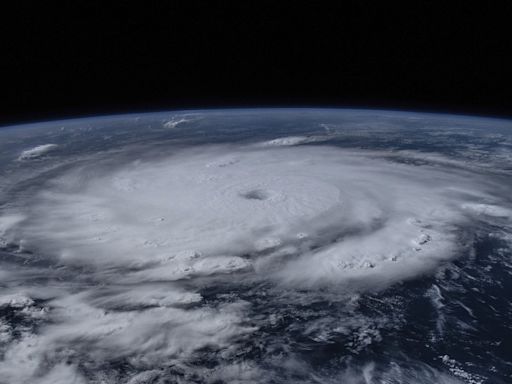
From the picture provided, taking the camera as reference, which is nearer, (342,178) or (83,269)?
(83,269)

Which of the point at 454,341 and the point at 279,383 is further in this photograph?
the point at 454,341

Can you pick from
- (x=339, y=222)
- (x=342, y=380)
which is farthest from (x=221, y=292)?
(x=339, y=222)

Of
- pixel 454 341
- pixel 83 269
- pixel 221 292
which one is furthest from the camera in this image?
pixel 83 269

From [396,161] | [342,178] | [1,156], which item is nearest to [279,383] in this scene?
[342,178]

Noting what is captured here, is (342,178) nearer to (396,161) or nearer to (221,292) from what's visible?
(396,161)

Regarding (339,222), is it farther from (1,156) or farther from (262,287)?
(1,156)

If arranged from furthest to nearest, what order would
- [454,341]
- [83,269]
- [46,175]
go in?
[46,175]
[83,269]
[454,341]
